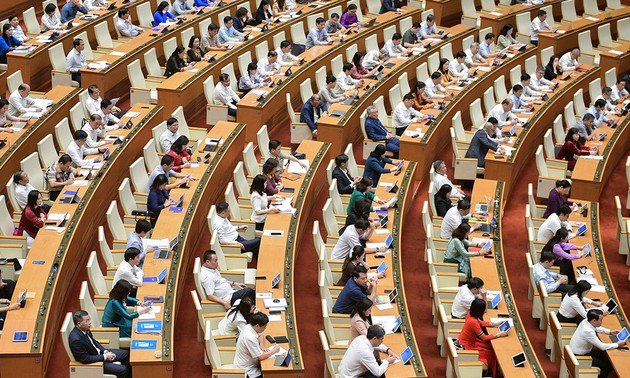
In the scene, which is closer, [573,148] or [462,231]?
[462,231]

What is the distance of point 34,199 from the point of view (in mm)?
10875

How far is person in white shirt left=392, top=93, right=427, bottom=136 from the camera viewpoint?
15000mm

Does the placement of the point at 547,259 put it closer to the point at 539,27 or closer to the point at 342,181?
the point at 342,181

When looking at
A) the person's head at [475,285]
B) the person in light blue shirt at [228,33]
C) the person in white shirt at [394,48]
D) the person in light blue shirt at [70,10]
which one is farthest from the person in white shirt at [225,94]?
the person's head at [475,285]

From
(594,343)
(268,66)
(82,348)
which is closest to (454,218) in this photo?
(594,343)

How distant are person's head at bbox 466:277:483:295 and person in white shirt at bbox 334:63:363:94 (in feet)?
20.6

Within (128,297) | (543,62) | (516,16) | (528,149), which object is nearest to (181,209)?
(128,297)

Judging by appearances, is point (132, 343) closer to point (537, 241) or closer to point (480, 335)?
point (480, 335)

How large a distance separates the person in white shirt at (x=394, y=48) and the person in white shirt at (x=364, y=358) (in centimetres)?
940

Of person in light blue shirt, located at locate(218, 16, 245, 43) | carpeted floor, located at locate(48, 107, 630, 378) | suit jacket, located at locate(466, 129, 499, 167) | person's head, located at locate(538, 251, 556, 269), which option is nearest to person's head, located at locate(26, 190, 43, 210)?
carpeted floor, located at locate(48, 107, 630, 378)

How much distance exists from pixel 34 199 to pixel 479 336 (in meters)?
5.03

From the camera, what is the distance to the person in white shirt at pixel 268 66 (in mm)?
15945

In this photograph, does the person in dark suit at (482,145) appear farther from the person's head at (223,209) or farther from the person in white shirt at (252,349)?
the person in white shirt at (252,349)

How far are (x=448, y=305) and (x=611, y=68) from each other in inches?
371
